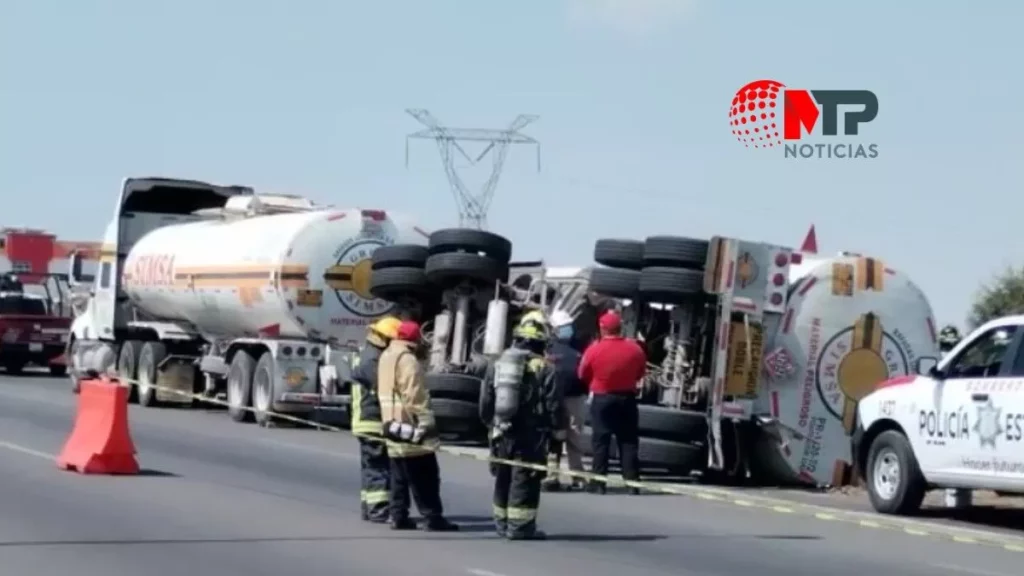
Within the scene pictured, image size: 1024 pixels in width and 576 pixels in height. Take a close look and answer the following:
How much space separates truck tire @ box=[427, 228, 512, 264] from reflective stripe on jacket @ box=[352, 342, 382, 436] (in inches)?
350

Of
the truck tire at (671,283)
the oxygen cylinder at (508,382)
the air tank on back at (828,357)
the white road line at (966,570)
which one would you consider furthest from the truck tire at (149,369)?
the white road line at (966,570)

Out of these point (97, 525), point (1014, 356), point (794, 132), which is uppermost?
point (794, 132)

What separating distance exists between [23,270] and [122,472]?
3058cm

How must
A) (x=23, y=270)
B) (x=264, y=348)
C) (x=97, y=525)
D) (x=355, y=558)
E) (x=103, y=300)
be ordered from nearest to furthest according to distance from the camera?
(x=355, y=558)
(x=97, y=525)
(x=264, y=348)
(x=103, y=300)
(x=23, y=270)

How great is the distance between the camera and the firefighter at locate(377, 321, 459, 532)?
13.8 meters

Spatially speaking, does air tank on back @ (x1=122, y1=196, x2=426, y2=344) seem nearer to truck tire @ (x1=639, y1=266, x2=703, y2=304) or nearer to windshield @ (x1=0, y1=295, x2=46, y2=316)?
truck tire @ (x1=639, y1=266, x2=703, y2=304)

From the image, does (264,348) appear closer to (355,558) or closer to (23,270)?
(355,558)

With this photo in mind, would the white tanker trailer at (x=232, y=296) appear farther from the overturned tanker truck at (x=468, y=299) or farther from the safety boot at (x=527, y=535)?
the safety boot at (x=527, y=535)

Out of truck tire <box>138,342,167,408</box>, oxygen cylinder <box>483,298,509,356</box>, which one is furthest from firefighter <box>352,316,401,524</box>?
truck tire <box>138,342,167,408</box>

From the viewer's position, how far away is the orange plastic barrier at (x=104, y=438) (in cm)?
1773

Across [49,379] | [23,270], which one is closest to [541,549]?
[49,379]

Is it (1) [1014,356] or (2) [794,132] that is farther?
(2) [794,132]

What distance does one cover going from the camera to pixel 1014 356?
15.4 m

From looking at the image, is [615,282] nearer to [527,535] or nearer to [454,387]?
[454,387]
